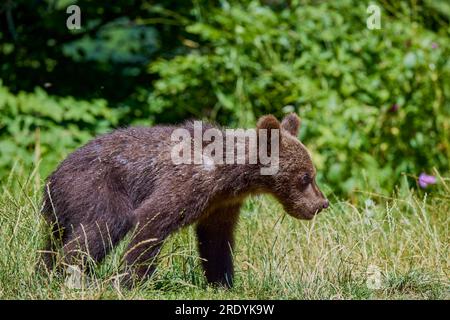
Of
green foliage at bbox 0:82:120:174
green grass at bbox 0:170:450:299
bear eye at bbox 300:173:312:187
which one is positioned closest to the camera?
green grass at bbox 0:170:450:299

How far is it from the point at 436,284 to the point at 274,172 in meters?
1.41

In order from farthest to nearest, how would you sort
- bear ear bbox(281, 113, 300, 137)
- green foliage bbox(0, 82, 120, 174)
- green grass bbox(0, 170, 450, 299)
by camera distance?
green foliage bbox(0, 82, 120, 174)
bear ear bbox(281, 113, 300, 137)
green grass bbox(0, 170, 450, 299)

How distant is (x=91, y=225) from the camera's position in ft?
19.8

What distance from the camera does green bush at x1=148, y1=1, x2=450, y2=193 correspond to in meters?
9.40

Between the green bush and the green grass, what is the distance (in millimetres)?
1705

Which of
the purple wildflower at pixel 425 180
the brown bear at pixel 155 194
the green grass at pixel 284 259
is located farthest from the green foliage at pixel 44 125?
the purple wildflower at pixel 425 180

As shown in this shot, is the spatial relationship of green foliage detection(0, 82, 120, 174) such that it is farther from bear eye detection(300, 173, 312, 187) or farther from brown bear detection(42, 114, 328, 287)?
bear eye detection(300, 173, 312, 187)

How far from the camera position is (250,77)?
402 inches

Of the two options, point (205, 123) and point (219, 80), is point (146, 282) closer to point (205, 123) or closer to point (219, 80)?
point (205, 123)

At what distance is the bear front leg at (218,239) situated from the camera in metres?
6.46

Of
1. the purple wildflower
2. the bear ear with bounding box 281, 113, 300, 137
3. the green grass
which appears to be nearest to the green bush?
the purple wildflower

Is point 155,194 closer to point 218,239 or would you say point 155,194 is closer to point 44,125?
point 218,239

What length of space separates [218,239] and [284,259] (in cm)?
53
